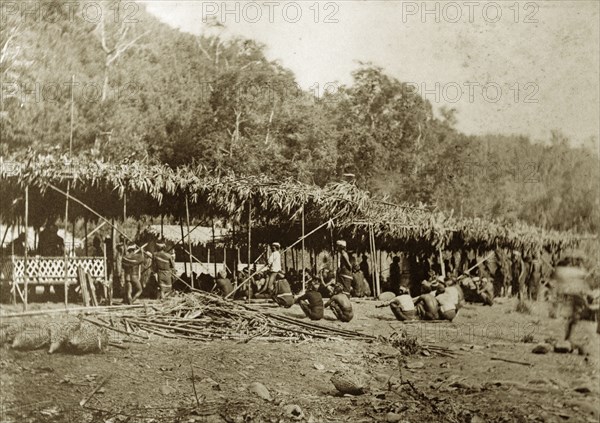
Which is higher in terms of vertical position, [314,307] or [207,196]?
[207,196]

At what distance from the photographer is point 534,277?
16.2 metres

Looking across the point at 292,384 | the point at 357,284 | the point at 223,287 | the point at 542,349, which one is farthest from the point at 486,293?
the point at 292,384

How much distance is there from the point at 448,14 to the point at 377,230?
7.36 m

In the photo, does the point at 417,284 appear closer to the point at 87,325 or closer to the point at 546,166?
the point at 546,166

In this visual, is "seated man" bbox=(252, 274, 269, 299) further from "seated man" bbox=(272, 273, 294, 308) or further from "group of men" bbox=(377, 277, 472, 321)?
"group of men" bbox=(377, 277, 472, 321)

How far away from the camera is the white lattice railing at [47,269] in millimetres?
10062

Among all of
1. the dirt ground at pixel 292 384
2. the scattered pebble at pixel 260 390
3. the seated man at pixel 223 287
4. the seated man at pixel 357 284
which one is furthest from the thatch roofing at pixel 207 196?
the scattered pebble at pixel 260 390

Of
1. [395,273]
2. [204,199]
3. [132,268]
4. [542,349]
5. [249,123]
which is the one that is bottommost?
[542,349]

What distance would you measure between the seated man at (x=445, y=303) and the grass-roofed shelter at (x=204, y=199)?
2.43 m

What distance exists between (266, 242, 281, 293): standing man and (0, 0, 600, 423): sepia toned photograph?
6cm

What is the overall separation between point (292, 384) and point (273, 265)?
5.38 meters

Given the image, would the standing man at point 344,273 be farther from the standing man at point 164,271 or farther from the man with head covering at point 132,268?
the man with head covering at point 132,268

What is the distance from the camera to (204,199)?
11594 mm

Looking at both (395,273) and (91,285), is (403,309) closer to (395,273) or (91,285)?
(91,285)
